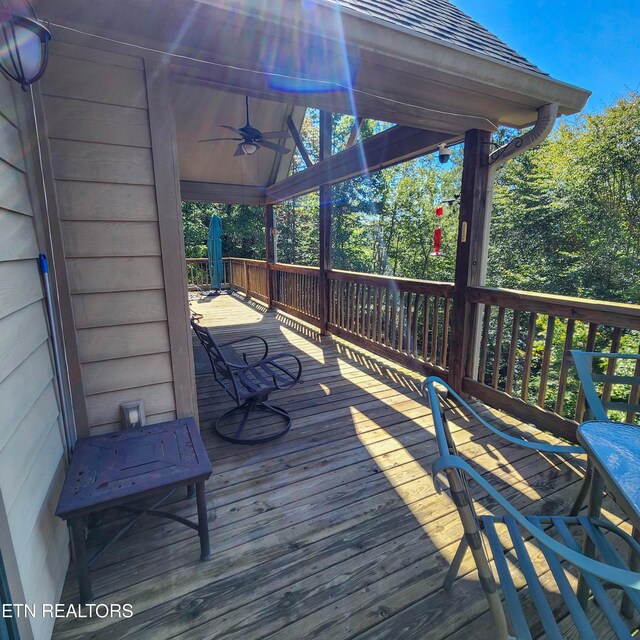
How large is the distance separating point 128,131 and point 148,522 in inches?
73.4

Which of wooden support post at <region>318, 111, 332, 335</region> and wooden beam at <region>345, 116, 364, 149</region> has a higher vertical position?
wooden beam at <region>345, 116, 364, 149</region>

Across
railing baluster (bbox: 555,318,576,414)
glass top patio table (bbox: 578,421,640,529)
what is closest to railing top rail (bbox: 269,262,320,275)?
railing baluster (bbox: 555,318,576,414)

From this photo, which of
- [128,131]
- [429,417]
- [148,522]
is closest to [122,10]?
[128,131]

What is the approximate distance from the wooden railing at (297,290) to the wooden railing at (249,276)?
478mm

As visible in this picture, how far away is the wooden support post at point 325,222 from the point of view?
4703 mm

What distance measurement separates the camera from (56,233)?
1480 millimetres

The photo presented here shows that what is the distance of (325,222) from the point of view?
479cm

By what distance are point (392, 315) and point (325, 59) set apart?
252 centimetres

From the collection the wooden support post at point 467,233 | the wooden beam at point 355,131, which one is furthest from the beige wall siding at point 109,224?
the wooden beam at point 355,131

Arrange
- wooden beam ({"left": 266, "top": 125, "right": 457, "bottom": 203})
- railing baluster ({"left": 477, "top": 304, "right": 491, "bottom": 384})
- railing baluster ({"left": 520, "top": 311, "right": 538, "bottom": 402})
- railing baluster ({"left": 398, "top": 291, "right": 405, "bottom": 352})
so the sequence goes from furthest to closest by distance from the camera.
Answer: railing baluster ({"left": 398, "top": 291, "right": 405, "bottom": 352}) < wooden beam ({"left": 266, "top": 125, "right": 457, "bottom": 203}) < railing baluster ({"left": 477, "top": 304, "right": 491, "bottom": 384}) < railing baluster ({"left": 520, "top": 311, "right": 538, "bottom": 402})

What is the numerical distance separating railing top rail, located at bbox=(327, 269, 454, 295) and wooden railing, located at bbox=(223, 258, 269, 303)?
3.16 meters

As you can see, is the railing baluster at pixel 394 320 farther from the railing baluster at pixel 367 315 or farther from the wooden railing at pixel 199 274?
the wooden railing at pixel 199 274

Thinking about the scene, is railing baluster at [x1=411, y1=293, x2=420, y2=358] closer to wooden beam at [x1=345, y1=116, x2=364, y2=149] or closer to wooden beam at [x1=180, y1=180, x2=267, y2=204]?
wooden beam at [x1=345, y1=116, x2=364, y2=149]

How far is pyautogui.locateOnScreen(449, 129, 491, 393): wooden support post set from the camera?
2.68 m
